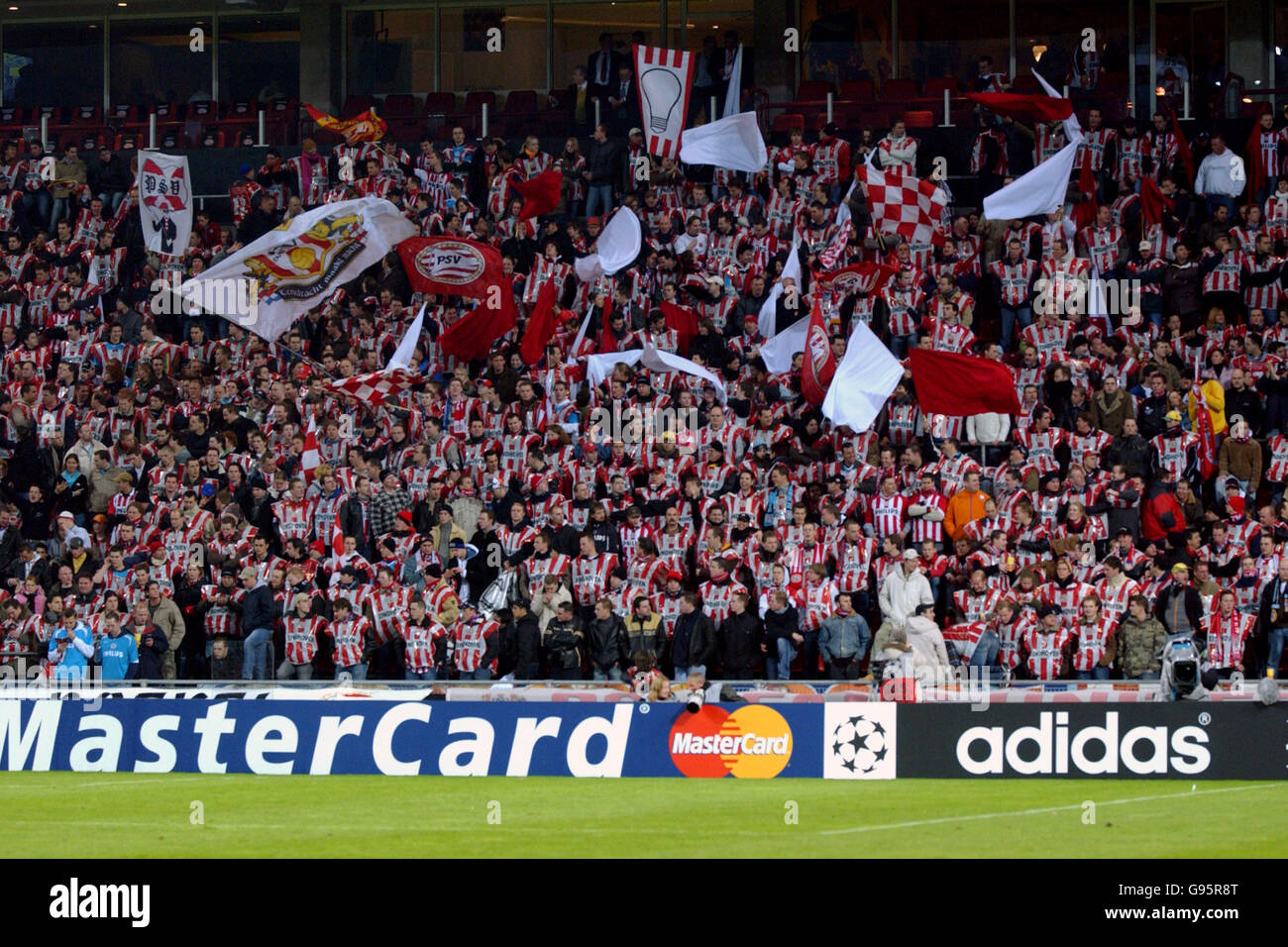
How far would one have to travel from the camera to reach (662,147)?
91.4 ft

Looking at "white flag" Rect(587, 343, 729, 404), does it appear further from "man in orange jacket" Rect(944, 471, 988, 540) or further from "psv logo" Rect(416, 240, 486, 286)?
"man in orange jacket" Rect(944, 471, 988, 540)

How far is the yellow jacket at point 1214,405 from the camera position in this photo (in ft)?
72.9

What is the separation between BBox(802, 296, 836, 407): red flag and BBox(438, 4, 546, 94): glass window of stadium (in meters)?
13.3

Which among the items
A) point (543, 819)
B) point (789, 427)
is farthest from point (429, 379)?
point (543, 819)

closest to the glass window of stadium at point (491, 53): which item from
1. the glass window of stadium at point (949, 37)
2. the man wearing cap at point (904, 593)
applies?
the glass window of stadium at point (949, 37)

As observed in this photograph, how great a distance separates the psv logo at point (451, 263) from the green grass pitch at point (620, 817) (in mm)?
9760

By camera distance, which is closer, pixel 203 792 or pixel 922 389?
pixel 203 792

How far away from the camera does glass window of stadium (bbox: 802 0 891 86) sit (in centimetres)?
3306

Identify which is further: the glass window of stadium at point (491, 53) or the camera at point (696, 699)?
the glass window of stadium at point (491, 53)

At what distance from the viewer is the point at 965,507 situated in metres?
21.3

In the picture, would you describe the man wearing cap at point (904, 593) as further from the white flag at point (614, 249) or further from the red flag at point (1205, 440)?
the white flag at point (614, 249)

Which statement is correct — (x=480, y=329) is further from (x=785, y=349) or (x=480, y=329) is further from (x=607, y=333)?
(x=785, y=349)

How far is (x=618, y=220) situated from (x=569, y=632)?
303 inches

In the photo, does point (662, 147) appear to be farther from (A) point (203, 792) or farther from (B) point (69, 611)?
(A) point (203, 792)
